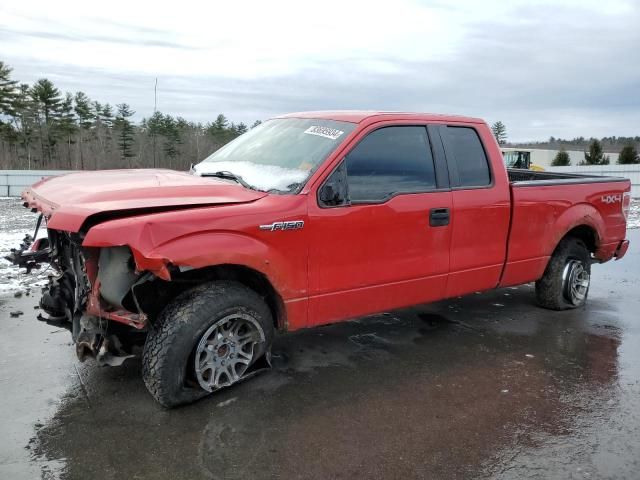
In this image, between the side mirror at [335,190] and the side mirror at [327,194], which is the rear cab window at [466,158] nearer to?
the side mirror at [335,190]

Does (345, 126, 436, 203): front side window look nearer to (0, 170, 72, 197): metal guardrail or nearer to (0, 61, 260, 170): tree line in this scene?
(0, 170, 72, 197): metal guardrail

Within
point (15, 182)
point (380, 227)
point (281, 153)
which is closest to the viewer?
point (380, 227)

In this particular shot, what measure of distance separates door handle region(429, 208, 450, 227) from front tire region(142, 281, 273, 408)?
157 centimetres

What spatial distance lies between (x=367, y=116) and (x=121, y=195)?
6.54 ft

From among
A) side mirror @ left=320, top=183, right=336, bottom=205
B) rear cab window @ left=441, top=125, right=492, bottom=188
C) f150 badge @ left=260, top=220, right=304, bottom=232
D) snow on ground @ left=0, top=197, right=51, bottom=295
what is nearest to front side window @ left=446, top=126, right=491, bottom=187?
rear cab window @ left=441, top=125, right=492, bottom=188

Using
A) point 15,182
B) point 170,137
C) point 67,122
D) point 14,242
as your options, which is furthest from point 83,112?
point 14,242

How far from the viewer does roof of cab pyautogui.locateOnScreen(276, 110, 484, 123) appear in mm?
4336

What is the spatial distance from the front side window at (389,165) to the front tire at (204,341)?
1144 mm

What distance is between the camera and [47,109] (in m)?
60.3

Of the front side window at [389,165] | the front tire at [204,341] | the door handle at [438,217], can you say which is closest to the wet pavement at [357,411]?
the front tire at [204,341]

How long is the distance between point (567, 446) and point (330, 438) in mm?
1390

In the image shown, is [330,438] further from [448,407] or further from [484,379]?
[484,379]

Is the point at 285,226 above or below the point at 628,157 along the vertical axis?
below

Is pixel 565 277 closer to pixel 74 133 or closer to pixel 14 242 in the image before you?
pixel 14 242
